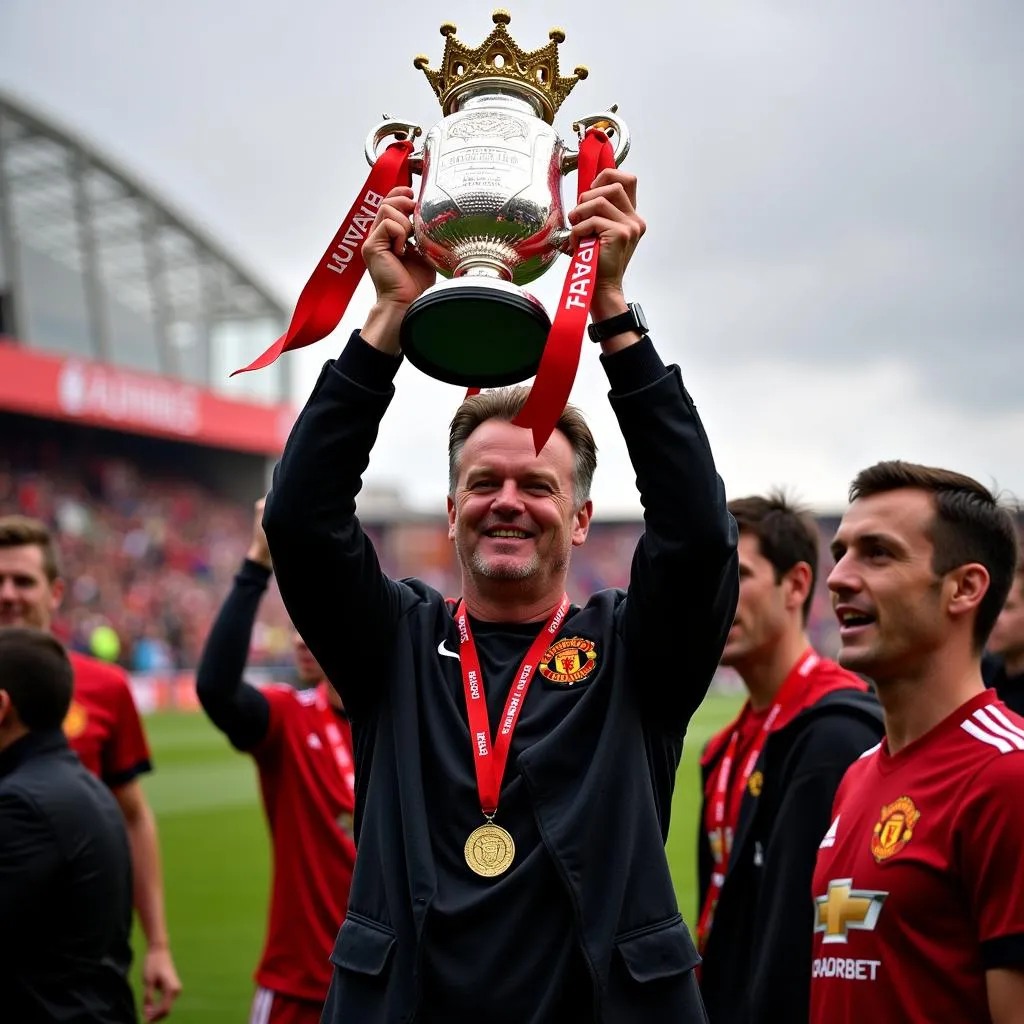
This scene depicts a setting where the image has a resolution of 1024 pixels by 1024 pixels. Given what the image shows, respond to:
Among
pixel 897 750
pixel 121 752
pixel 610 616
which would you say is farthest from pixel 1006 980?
pixel 121 752

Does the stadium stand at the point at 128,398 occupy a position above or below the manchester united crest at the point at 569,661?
above

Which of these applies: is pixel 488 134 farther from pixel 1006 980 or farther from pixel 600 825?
pixel 1006 980

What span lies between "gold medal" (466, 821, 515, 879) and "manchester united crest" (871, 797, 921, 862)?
2.53 feet

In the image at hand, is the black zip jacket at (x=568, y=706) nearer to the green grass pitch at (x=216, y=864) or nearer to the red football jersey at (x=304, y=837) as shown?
the red football jersey at (x=304, y=837)

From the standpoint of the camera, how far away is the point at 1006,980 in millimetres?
2111

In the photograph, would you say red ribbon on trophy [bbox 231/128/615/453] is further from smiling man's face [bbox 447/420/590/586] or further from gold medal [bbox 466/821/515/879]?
gold medal [bbox 466/821/515/879]

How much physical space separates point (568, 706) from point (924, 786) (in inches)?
29.4

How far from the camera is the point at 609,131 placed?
2467mm

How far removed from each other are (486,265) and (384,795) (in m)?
0.99

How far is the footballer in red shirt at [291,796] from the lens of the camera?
13.0 ft

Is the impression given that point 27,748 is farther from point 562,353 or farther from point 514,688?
point 562,353

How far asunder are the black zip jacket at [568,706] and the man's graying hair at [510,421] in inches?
11.1

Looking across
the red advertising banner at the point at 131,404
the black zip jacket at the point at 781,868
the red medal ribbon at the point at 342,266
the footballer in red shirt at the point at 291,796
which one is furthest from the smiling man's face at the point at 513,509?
the red advertising banner at the point at 131,404

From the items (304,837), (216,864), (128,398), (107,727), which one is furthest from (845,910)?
(128,398)
